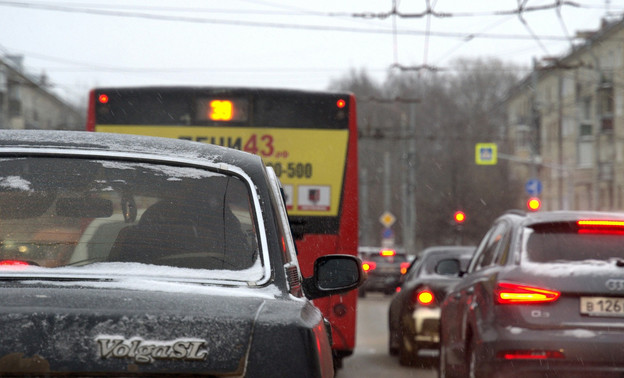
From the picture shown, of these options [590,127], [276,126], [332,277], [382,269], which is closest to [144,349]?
[332,277]

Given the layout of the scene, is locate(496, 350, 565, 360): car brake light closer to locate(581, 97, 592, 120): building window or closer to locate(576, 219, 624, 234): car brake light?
locate(576, 219, 624, 234): car brake light

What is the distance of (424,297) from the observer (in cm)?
1443

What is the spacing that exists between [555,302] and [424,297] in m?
6.79

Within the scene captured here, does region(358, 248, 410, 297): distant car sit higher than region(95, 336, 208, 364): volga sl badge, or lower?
lower

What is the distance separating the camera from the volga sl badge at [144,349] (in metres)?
3.03

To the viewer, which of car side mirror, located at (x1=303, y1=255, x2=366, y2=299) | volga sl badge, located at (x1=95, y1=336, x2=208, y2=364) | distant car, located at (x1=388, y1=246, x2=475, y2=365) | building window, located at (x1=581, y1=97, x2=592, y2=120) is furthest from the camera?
building window, located at (x1=581, y1=97, x2=592, y2=120)

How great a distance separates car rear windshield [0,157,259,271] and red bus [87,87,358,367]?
7230mm

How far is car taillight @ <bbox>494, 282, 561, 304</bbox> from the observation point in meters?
7.68

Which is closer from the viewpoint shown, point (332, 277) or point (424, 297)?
point (332, 277)

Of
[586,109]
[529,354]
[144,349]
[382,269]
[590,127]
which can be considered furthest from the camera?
[586,109]

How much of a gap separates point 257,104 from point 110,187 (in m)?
7.67

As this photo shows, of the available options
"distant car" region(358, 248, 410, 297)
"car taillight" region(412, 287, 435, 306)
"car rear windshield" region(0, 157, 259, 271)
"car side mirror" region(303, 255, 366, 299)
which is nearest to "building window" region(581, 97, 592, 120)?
"distant car" region(358, 248, 410, 297)

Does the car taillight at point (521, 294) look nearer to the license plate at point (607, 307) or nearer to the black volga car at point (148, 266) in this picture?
the license plate at point (607, 307)

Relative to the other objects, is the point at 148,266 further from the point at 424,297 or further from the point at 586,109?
the point at 586,109
